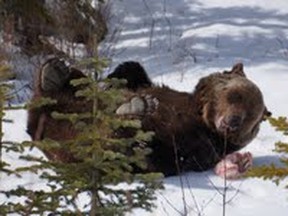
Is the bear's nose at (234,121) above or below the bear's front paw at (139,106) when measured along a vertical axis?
below

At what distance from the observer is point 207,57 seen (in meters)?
12.4

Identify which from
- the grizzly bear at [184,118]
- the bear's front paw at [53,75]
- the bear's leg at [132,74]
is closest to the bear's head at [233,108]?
the grizzly bear at [184,118]

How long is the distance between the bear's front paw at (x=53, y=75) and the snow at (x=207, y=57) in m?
0.64

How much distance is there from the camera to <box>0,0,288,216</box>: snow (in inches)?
258

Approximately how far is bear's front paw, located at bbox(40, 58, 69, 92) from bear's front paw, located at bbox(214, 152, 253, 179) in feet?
4.60

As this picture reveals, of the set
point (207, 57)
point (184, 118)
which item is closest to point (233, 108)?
point (184, 118)

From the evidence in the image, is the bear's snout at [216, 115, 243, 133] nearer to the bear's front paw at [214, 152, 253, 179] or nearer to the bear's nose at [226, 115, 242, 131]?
the bear's nose at [226, 115, 242, 131]

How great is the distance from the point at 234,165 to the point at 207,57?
215 inches

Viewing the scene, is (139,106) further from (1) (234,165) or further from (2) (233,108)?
(1) (234,165)

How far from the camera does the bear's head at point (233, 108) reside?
7.15 metres

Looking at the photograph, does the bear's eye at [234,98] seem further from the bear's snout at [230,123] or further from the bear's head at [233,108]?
the bear's snout at [230,123]

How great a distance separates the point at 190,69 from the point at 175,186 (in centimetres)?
478

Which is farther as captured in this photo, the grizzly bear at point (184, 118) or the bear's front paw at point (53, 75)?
the bear's front paw at point (53, 75)

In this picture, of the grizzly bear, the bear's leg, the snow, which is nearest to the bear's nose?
the grizzly bear
